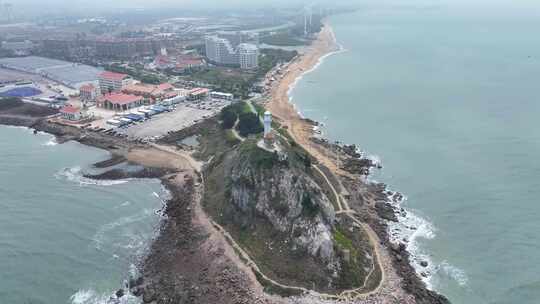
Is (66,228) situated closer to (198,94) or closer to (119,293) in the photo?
(119,293)

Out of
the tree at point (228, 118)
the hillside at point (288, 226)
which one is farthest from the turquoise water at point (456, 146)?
the tree at point (228, 118)

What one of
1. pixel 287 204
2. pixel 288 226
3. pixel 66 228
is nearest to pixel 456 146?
pixel 287 204

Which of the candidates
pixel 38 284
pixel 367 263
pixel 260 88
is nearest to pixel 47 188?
pixel 38 284

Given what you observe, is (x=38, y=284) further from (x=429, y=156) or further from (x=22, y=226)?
(x=429, y=156)

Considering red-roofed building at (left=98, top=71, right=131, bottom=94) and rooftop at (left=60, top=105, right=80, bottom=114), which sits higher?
red-roofed building at (left=98, top=71, right=131, bottom=94)

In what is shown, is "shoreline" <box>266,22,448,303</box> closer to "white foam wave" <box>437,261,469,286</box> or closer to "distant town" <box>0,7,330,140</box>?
"white foam wave" <box>437,261,469,286</box>

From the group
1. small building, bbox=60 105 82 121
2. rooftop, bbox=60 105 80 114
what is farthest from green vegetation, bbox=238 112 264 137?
rooftop, bbox=60 105 80 114
